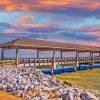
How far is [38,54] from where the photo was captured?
55500 mm

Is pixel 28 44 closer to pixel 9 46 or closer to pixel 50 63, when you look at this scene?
pixel 9 46

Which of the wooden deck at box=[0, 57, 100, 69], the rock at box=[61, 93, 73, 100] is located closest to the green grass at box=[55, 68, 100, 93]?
the wooden deck at box=[0, 57, 100, 69]

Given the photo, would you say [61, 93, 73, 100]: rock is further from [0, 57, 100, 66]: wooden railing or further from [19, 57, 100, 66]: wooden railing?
[19, 57, 100, 66]: wooden railing

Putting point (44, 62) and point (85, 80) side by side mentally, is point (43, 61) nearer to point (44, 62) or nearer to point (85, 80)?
point (44, 62)

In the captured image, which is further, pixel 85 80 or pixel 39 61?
pixel 39 61

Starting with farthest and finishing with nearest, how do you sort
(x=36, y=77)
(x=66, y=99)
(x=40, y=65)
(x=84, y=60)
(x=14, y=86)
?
(x=84, y=60), (x=40, y=65), (x=36, y=77), (x=14, y=86), (x=66, y=99)

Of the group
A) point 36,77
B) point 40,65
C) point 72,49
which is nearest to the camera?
point 36,77

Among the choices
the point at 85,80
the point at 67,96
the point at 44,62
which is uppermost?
the point at 44,62

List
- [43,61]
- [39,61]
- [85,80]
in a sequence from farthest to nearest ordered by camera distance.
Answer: [43,61] → [39,61] → [85,80]

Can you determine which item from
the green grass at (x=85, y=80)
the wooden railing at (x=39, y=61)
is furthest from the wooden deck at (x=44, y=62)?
the green grass at (x=85, y=80)

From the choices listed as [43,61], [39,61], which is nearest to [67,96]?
[39,61]

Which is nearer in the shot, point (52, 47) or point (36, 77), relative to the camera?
point (36, 77)

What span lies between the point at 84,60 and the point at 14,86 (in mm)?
43745

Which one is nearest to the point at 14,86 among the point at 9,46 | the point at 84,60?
the point at 9,46
